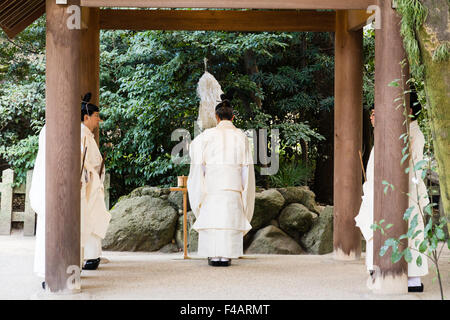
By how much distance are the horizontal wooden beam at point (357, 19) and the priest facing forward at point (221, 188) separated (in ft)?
5.12

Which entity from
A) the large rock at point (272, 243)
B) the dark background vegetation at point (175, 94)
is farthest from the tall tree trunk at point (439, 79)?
the dark background vegetation at point (175, 94)

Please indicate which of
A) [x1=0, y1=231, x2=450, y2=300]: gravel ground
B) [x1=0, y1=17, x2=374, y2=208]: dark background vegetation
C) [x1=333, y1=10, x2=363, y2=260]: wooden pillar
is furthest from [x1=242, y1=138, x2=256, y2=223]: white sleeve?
[x1=0, y1=17, x2=374, y2=208]: dark background vegetation

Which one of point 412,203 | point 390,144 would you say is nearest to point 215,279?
point 412,203

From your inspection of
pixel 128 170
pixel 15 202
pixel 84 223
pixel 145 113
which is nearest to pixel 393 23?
pixel 84 223

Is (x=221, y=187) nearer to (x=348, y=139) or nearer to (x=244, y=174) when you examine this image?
(x=244, y=174)

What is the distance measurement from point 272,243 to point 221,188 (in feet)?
5.68

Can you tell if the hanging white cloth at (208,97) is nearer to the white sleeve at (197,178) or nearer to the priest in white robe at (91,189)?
the white sleeve at (197,178)

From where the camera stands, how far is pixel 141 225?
7711mm

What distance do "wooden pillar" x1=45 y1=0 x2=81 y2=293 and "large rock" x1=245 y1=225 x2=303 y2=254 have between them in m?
3.57

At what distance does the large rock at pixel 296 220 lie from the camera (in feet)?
26.1

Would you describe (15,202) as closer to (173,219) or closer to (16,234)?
(16,234)

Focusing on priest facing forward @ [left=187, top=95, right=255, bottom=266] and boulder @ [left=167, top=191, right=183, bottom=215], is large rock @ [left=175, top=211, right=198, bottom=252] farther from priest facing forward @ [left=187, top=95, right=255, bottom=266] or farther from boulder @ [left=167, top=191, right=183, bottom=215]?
priest facing forward @ [left=187, top=95, right=255, bottom=266]

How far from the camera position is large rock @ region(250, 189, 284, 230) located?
26.1 feet

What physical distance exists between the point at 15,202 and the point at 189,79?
13.9ft
